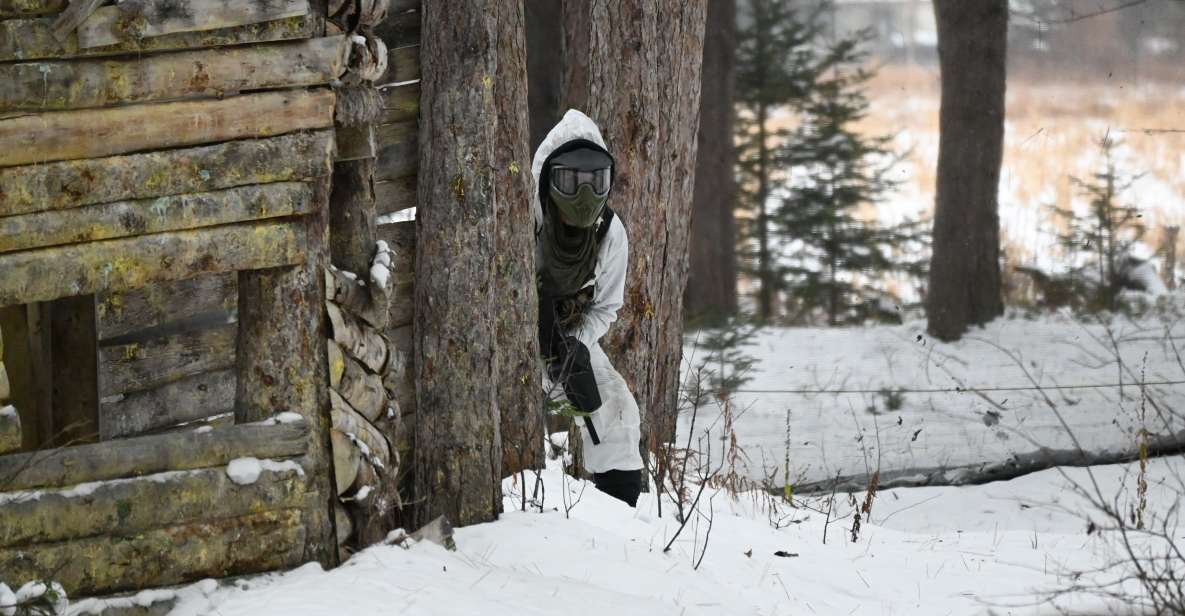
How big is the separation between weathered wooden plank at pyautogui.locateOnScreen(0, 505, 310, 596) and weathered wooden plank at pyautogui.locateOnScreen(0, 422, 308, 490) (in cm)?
20

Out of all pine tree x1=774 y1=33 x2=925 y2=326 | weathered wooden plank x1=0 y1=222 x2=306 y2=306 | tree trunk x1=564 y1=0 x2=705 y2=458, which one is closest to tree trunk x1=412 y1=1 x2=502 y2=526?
weathered wooden plank x1=0 y1=222 x2=306 y2=306

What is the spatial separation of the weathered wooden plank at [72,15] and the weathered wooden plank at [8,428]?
116 cm

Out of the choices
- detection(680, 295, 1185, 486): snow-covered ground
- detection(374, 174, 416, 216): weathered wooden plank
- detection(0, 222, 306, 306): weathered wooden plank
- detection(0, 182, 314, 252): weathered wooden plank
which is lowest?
detection(680, 295, 1185, 486): snow-covered ground

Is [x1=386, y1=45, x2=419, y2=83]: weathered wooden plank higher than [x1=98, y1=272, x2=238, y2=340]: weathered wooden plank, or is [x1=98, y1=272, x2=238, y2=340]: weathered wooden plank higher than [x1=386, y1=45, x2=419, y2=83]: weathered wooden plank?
[x1=386, y1=45, x2=419, y2=83]: weathered wooden plank

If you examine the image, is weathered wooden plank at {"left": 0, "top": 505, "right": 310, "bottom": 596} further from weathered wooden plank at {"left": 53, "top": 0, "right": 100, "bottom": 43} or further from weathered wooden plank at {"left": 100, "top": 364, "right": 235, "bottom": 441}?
weathered wooden plank at {"left": 53, "top": 0, "right": 100, "bottom": 43}

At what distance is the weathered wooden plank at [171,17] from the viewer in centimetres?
378

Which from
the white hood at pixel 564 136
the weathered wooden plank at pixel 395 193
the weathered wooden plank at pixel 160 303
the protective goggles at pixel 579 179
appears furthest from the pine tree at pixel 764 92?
the weathered wooden plank at pixel 395 193

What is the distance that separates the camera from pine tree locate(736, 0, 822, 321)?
53.2 feet

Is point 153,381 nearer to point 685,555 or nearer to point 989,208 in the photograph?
point 685,555

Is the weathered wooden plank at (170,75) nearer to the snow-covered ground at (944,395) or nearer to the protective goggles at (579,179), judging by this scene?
the protective goggles at (579,179)

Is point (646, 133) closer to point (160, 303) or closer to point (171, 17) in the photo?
point (160, 303)

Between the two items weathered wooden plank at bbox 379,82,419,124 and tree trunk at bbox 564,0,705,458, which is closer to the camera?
weathered wooden plank at bbox 379,82,419,124

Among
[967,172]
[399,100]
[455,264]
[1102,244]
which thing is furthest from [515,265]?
[1102,244]

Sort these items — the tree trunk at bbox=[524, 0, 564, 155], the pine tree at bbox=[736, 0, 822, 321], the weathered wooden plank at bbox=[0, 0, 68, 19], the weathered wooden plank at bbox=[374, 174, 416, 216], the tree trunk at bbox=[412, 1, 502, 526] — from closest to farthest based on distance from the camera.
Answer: the weathered wooden plank at bbox=[0, 0, 68, 19], the tree trunk at bbox=[412, 1, 502, 526], the weathered wooden plank at bbox=[374, 174, 416, 216], the tree trunk at bbox=[524, 0, 564, 155], the pine tree at bbox=[736, 0, 822, 321]
